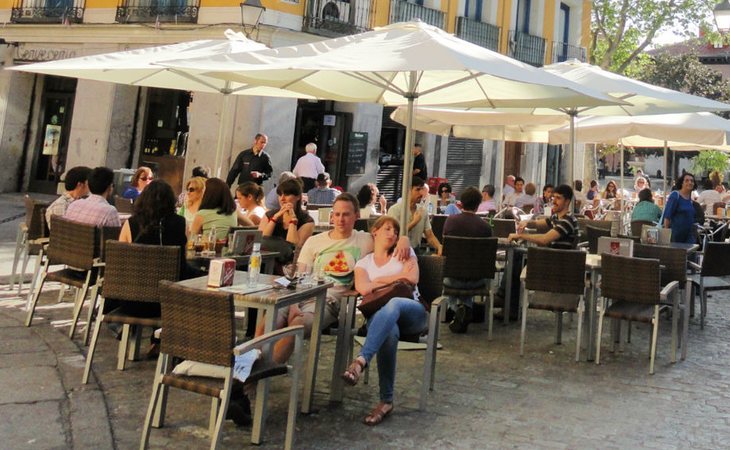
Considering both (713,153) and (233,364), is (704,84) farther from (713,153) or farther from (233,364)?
(233,364)

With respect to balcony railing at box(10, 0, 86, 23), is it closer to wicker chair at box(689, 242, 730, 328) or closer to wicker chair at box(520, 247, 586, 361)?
wicker chair at box(520, 247, 586, 361)

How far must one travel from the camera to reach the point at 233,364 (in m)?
3.96

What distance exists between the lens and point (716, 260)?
27.5ft

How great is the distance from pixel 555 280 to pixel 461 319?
1.14 meters

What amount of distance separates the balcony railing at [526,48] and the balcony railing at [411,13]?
363cm

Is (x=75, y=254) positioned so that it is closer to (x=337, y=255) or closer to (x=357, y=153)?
(x=337, y=255)

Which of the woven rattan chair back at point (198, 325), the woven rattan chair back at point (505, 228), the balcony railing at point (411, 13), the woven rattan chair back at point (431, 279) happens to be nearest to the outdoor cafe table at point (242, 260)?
the woven rattan chair back at point (431, 279)

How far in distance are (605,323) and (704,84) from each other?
42.6 meters

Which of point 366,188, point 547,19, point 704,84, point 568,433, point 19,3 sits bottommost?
point 568,433

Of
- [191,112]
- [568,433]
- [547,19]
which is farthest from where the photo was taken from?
[547,19]

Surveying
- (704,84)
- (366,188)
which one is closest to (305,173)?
(366,188)

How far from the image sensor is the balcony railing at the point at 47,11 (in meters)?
19.8

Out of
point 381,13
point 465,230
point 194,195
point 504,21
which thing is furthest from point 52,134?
point 465,230

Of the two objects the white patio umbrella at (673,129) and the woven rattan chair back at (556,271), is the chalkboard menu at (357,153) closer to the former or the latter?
the white patio umbrella at (673,129)
